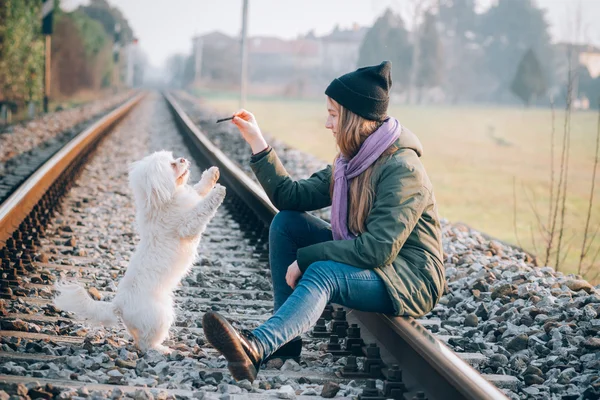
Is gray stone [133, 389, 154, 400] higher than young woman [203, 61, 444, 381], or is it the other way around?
young woman [203, 61, 444, 381]

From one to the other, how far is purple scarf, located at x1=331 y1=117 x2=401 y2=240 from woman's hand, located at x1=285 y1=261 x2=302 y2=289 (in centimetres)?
30

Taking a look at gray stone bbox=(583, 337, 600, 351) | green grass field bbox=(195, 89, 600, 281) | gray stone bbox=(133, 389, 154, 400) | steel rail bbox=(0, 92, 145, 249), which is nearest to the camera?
gray stone bbox=(133, 389, 154, 400)

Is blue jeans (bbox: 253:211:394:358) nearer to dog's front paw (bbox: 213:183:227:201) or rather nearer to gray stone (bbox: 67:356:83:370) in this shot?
dog's front paw (bbox: 213:183:227:201)

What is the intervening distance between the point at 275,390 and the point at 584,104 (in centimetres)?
8083

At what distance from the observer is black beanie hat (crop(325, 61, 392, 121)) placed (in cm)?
372

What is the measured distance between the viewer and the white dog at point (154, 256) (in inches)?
153

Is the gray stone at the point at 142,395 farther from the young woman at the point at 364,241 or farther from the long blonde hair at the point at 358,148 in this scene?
the long blonde hair at the point at 358,148

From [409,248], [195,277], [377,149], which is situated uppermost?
[377,149]

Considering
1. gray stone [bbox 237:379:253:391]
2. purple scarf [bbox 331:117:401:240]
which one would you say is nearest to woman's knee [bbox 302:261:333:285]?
purple scarf [bbox 331:117:401:240]

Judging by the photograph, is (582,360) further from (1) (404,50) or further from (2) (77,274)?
(1) (404,50)

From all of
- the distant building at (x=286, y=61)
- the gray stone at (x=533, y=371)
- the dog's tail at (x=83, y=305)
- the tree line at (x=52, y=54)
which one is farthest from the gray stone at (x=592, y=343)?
the distant building at (x=286, y=61)

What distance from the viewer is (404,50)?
7100cm

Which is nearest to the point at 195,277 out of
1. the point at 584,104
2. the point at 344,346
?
the point at 344,346

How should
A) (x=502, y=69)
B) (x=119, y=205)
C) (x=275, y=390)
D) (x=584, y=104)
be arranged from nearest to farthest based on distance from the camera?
(x=275, y=390), (x=119, y=205), (x=584, y=104), (x=502, y=69)
